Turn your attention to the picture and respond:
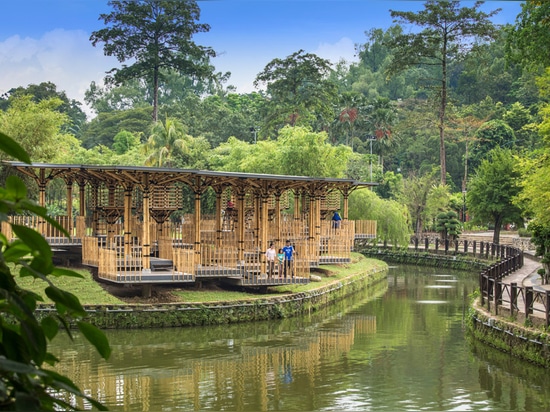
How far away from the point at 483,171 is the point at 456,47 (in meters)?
12.4

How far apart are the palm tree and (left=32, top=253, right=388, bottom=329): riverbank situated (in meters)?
20.5

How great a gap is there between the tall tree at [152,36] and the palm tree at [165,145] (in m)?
9.24

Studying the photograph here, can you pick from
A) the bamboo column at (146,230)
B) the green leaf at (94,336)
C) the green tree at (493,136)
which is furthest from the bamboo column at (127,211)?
the green tree at (493,136)

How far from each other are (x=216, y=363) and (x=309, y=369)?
7.18 ft

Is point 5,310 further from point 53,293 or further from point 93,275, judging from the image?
point 93,275

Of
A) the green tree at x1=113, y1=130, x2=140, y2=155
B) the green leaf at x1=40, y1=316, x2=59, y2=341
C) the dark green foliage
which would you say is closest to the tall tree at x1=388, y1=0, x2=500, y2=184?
the dark green foliage

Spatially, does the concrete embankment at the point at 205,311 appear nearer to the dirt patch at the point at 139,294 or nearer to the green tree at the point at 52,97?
the dirt patch at the point at 139,294

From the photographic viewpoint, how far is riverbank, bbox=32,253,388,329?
22609 mm

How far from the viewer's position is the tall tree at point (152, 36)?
5844cm

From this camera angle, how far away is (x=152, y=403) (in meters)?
15.2

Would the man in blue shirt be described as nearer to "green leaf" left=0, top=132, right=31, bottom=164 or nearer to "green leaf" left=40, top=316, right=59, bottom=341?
"green leaf" left=40, top=316, right=59, bottom=341

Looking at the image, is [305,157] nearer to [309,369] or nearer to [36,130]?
[36,130]

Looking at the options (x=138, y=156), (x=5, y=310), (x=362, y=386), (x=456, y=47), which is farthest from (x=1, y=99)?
(x=5, y=310)

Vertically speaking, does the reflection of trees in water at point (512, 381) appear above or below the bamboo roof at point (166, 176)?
below
